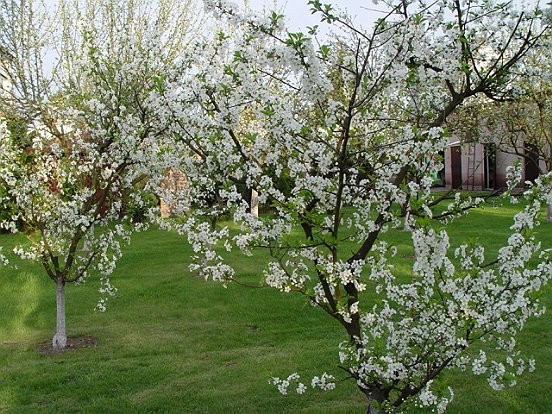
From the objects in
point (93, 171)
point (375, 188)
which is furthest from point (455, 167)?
point (375, 188)

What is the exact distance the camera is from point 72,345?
983cm

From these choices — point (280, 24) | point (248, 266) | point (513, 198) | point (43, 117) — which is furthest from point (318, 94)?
point (43, 117)

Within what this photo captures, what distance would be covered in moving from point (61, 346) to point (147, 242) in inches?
399

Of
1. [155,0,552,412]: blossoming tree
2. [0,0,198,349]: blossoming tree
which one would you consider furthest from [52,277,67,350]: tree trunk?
[155,0,552,412]: blossoming tree

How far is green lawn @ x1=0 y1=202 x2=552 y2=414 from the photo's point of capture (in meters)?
Answer: 7.00

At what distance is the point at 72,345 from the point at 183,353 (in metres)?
1.97

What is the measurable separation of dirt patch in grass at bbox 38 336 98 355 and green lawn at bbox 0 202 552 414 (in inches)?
5.1

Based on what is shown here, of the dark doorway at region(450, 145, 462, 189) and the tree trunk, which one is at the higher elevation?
the dark doorway at region(450, 145, 462, 189)

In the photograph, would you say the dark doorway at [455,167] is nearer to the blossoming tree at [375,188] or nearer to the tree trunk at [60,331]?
the tree trunk at [60,331]

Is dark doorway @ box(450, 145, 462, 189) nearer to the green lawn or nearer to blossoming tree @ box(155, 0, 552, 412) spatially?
the green lawn

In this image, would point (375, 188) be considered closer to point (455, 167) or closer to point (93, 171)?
point (93, 171)

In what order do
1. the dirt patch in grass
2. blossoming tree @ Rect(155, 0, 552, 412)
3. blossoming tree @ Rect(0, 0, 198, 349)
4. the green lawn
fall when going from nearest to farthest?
blossoming tree @ Rect(155, 0, 552, 412)
the green lawn
blossoming tree @ Rect(0, 0, 198, 349)
the dirt patch in grass

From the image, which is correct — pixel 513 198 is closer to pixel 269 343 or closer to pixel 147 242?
pixel 269 343

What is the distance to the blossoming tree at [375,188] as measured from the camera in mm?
4641
